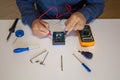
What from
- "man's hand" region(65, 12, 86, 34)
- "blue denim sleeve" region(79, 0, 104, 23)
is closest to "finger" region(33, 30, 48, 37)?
"man's hand" region(65, 12, 86, 34)

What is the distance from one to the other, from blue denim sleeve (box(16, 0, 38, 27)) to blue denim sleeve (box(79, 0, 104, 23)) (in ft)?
0.84

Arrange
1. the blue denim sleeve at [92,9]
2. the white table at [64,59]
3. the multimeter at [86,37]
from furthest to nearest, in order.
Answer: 1. the blue denim sleeve at [92,9]
2. the multimeter at [86,37]
3. the white table at [64,59]

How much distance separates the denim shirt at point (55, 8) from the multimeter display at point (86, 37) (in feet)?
0.26

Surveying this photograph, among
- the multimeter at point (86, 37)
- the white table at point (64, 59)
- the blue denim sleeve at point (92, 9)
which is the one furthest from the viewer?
the blue denim sleeve at point (92, 9)

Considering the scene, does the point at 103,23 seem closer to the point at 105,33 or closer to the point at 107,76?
the point at 105,33

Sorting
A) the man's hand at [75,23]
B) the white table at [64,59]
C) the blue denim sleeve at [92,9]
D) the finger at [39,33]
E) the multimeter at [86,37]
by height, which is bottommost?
the white table at [64,59]

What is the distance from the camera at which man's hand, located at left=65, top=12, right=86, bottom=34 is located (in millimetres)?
948

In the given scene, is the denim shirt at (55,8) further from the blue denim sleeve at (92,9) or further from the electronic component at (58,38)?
the electronic component at (58,38)

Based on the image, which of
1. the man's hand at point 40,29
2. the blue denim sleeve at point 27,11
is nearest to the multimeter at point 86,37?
the man's hand at point 40,29

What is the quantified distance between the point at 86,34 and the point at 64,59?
0.58 ft

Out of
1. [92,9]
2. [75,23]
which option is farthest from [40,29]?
[92,9]

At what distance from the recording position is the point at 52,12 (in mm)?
1198

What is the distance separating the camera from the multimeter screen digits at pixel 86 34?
918mm

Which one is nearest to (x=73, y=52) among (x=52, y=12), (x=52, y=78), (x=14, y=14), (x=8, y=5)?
(x=52, y=78)
